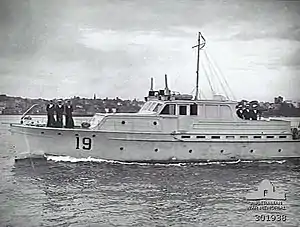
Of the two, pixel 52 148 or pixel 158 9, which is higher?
pixel 158 9

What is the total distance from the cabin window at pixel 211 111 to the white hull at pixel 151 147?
208mm

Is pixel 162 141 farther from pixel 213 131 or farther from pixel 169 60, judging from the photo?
pixel 169 60

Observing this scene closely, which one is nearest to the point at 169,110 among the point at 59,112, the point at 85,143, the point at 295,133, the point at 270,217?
the point at 85,143

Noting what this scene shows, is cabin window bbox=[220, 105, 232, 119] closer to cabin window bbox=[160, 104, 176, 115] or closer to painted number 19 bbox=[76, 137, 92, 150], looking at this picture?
cabin window bbox=[160, 104, 176, 115]

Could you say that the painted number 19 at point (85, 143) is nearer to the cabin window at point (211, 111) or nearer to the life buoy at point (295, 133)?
the cabin window at point (211, 111)

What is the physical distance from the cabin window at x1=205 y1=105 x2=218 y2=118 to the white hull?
0.21 m

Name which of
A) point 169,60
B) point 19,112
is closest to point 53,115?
point 19,112

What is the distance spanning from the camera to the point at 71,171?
10.2 feet

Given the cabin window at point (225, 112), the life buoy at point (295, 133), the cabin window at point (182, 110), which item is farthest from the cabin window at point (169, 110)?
the life buoy at point (295, 133)

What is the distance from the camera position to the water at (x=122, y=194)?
277cm

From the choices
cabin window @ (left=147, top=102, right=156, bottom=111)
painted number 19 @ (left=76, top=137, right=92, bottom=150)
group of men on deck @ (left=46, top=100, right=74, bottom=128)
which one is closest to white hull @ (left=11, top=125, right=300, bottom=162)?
painted number 19 @ (left=76, top=137, right=92, bottom=150)

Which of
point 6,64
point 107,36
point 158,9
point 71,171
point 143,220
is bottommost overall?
point 143,220

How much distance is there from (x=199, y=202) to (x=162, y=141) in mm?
851

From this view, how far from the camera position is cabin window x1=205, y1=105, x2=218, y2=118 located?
364 centimetres
